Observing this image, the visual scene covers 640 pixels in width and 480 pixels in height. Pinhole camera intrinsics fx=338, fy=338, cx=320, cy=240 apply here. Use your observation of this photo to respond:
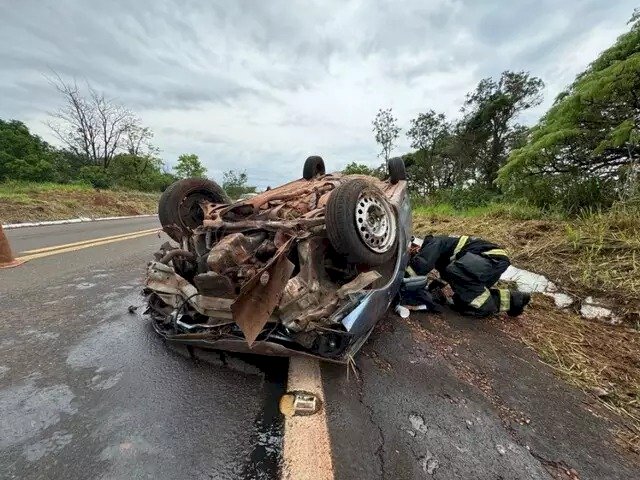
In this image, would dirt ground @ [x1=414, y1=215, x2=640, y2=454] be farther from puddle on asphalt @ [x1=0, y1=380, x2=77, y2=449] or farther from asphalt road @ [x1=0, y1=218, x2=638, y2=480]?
puddle on asphalt @ [x1=0, y1=380, x2=77, y2=449]

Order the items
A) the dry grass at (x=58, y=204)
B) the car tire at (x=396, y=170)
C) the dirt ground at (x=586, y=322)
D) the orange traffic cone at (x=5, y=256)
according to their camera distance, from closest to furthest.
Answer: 1. the dirt ground at (x=586, y=322)
2. the car tire at (x=396, y=170)
3. the orange traffic cone at (x=5, y=256)
4. the dry grass at (x=58, y=204)

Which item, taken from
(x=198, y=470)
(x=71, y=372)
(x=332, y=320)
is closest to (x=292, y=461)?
(x=198, y=470)

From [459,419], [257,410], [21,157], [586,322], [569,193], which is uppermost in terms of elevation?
[21,157]

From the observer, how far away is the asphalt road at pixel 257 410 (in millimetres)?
1335

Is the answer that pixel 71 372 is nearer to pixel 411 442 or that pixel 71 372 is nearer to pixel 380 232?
pixel 411 442

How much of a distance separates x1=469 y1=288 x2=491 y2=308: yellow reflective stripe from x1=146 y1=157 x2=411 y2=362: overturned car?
874 mm

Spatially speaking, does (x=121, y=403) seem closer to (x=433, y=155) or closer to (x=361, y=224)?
(x=361, y=224)

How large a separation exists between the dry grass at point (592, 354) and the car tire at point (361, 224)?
4.64 ft

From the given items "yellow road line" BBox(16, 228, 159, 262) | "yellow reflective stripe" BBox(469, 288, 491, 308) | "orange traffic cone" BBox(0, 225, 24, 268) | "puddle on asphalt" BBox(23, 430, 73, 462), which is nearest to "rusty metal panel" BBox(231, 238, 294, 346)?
"puddle on asphalt" BBox(23, 430, 73, 462)

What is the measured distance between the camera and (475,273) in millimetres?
3029

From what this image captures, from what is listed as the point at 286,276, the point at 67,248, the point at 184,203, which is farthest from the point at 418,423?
the point at 67,248

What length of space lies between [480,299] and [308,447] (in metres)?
2.29

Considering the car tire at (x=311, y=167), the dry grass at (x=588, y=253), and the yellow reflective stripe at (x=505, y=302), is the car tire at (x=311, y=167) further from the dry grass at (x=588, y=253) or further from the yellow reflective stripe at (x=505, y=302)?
the dry grass at (x=588, y=253)

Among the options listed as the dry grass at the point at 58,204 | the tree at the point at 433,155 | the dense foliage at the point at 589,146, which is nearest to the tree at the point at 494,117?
the tree at the point at 433,155
